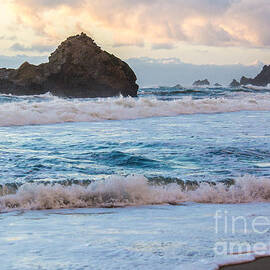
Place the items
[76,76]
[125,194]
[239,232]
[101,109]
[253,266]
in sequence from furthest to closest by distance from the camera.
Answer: [76,76] < [101,109] < [125,194] < [239,232] < [253,266]

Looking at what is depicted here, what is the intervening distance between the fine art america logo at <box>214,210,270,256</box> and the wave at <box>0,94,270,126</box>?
1341cm

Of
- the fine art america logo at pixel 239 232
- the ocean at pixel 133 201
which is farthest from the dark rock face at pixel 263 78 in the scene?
the fine art america logo at pixel 239 232

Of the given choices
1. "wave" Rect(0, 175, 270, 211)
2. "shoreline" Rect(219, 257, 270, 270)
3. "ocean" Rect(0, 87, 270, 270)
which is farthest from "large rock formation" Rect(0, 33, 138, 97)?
"shoreline" Rect(219, 257, 270, 270)

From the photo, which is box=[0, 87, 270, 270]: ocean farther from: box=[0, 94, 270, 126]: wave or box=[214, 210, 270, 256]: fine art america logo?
box=[0, 94, 270, 126]: wave

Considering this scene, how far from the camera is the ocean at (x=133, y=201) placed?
3203mm

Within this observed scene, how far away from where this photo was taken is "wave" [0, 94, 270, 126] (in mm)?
17766

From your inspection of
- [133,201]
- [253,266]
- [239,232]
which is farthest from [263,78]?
[253,266]

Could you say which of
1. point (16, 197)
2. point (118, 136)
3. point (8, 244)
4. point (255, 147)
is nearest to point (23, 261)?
point (8, 244)

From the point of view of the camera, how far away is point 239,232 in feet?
12.5

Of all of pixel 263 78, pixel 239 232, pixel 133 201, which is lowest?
pixel 133 201

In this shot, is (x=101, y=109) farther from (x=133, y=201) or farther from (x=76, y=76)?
(x=76, y=76)

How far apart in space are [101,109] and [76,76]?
2520cm

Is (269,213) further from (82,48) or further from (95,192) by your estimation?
(82,48)

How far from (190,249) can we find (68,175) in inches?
155
